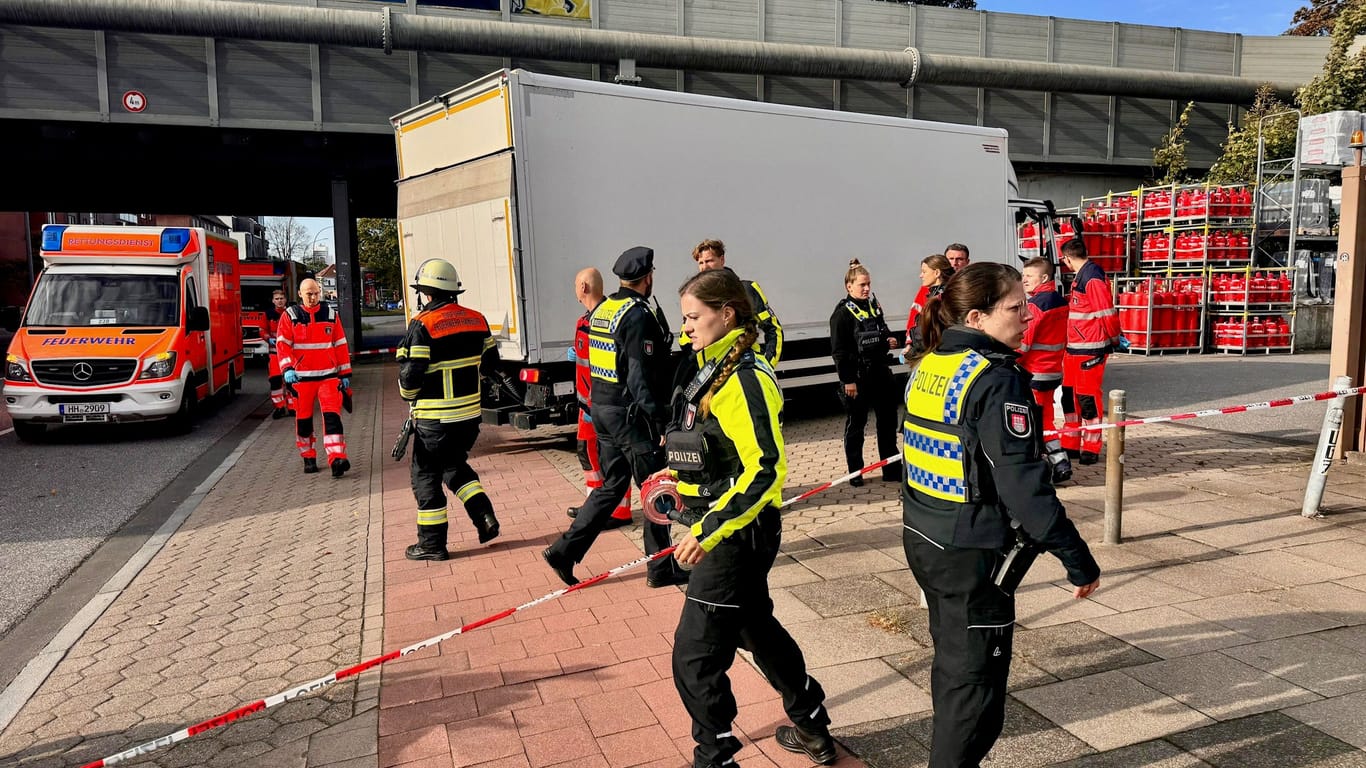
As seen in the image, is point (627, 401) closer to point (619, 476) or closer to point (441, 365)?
point (619, 476)

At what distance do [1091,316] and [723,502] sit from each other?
603cm

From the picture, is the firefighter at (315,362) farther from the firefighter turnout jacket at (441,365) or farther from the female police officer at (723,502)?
the female police officer at (723,502)

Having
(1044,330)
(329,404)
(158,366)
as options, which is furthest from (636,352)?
(158,366)

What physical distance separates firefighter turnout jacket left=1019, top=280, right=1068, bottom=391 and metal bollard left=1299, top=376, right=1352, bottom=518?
188cm

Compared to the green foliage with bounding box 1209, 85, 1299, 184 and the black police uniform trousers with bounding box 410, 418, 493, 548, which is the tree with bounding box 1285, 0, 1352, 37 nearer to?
the green foliage with bounding box 1209, 85, 1299, 184

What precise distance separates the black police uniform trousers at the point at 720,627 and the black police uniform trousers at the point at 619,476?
215 centimetres

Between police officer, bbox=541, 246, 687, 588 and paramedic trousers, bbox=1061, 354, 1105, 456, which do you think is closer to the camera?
police officer, bbox=541, 246, 687, 588

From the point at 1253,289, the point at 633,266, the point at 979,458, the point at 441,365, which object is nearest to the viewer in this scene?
the point at 979,458

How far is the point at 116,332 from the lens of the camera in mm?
11773

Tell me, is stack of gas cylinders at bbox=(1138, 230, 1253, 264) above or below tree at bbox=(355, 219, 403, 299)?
below

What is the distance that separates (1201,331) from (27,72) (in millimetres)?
23359

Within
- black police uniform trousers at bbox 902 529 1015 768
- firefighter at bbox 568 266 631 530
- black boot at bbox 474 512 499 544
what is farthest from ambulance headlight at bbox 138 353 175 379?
black police uniform trousers at bbox 902 529 1015 768

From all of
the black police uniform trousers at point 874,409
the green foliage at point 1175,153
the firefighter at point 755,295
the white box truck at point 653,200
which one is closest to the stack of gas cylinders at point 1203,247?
the green foliage at point 1175,153

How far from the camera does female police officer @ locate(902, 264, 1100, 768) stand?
2.50 meters
